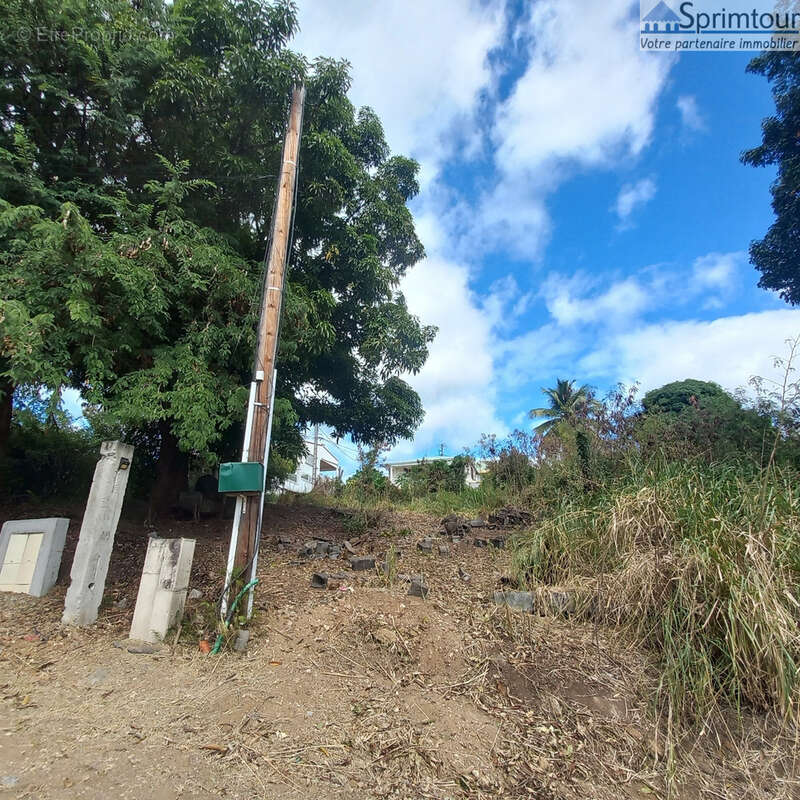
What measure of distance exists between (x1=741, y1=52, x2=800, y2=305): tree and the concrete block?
12.4 m

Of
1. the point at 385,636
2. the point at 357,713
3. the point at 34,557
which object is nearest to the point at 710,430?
the point at 385,636

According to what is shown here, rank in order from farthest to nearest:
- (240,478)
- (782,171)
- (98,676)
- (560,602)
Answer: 1. (782,171)
2. (560,602)
3. (240,478)
4. (98,676)

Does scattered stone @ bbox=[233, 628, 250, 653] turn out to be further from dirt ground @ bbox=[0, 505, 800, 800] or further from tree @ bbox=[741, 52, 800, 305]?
tree @ bbox=[741, 52, 800, 305]

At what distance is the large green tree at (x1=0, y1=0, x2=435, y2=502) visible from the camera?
14.3 ft

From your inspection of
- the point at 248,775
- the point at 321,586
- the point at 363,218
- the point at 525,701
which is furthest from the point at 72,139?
the point at 525,701

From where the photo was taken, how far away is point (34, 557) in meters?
4.32

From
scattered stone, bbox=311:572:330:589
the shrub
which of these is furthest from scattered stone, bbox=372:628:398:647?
the shrub

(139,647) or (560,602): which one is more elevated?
(560,602)

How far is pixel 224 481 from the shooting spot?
3.60 meters

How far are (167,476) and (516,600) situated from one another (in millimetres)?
5733

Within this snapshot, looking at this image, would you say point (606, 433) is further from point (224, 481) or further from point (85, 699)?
point (85, 699)

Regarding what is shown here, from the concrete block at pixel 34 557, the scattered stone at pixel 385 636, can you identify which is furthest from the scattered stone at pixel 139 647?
the scattered stone at pixel 385 636

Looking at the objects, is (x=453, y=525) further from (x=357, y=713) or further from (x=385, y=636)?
(x=357, y=713)

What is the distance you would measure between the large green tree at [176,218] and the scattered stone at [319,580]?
1.80 metres
